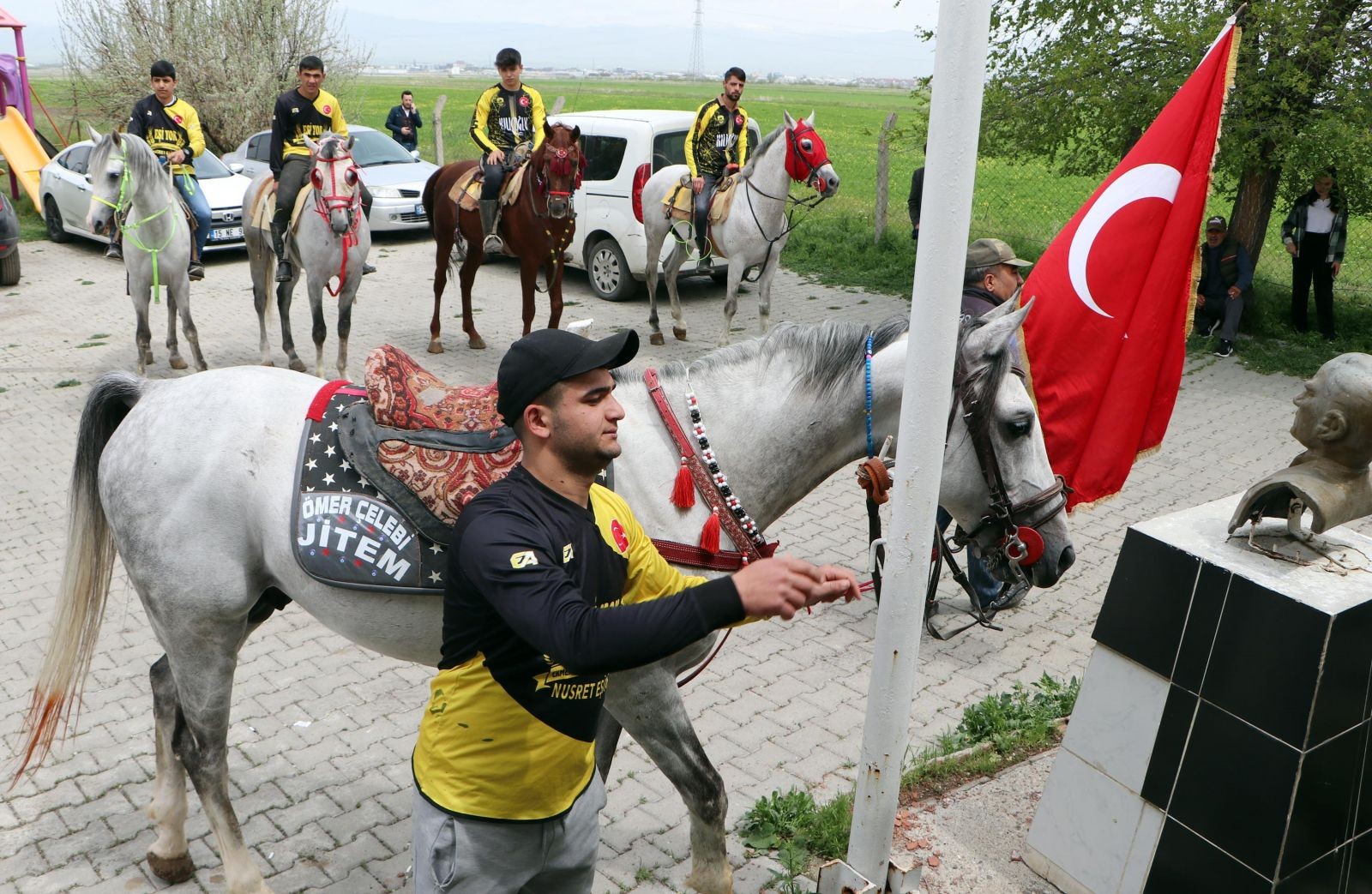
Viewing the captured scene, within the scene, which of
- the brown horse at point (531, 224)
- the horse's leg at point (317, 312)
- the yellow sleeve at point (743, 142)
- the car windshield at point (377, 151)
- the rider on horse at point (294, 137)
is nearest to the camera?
the horse's leg at point (317, 312)

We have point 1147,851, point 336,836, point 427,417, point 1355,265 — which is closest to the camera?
point 427,417

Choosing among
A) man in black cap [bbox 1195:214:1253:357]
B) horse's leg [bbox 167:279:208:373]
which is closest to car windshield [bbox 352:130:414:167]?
horse's leg [bbox 167:279:208:373]

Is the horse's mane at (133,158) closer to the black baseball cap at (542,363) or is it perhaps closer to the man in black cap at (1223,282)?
the black baseball cap at (542,363)

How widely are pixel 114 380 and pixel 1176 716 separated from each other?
4.01m

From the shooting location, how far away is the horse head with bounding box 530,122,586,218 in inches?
430

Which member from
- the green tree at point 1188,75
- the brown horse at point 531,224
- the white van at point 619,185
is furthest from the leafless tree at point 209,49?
the green tree at point 1188,75

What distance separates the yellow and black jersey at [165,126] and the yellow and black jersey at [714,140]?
17.4 feet

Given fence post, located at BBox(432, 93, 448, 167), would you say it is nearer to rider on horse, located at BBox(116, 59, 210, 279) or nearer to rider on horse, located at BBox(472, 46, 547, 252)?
rider on horse, located at BBox(472, 46, 547, 252)

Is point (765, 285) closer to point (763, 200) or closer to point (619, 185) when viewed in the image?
point (763, 200)

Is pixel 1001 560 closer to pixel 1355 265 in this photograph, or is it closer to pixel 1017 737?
pixel 1017 737

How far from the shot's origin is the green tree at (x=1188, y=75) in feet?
35.1

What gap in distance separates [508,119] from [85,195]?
8504 mm

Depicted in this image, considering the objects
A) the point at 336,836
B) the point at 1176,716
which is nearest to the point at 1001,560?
the point at 1176,716

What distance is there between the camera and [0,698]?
5227 mm
